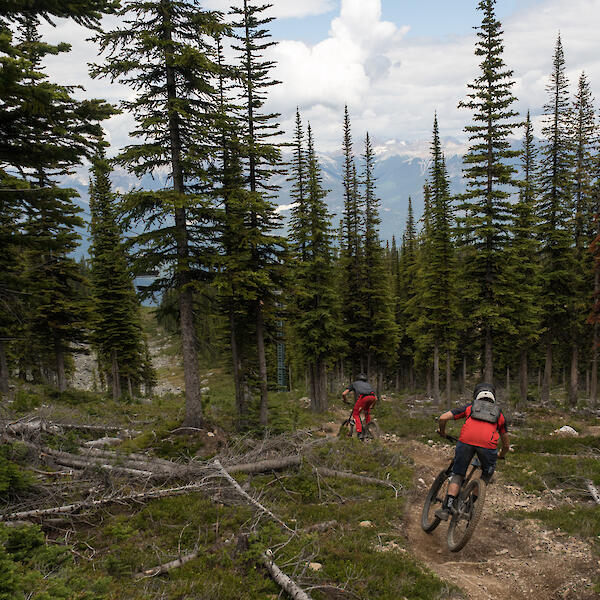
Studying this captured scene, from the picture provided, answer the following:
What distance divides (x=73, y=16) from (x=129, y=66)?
6.91 ft

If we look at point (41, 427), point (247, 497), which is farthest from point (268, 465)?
point (41, 427)

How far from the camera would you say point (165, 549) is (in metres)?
6.35

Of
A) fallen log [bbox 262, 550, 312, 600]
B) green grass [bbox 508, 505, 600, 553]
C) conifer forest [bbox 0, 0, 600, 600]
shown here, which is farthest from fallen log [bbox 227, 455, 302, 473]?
green grass [bbox 508, 505, 600, 553]

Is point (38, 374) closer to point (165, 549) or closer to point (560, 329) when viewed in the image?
point (165, 549)

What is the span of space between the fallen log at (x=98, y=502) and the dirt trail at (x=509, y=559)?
14.4 ft

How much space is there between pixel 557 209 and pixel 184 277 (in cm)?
2575

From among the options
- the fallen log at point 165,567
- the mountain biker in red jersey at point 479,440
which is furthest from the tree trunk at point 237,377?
the mountain biker in red jersey at point 479,440

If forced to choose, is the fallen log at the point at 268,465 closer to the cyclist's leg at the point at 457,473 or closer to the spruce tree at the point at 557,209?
the cyclist's leg at the point at 457,473

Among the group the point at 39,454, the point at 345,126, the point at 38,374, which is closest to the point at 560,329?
the point at 345,126

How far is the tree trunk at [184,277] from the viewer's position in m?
12.6

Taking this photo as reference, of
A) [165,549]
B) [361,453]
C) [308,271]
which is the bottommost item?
[361,453]

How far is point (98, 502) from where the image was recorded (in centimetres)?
690

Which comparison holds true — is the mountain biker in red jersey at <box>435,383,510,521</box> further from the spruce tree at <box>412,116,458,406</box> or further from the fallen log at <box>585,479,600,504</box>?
the spruce tree at <box>412,116,458,406</box>

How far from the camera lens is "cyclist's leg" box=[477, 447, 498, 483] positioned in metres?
6.80
